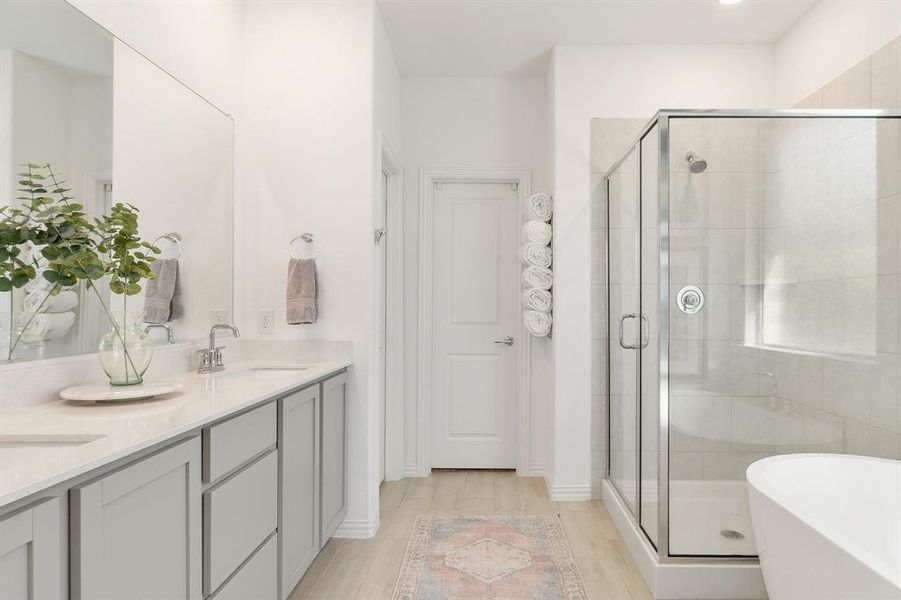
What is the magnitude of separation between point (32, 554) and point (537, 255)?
2961 millimetres

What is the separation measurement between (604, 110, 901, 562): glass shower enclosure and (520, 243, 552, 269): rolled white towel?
112cm

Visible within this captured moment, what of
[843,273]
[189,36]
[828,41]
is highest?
[828,41]

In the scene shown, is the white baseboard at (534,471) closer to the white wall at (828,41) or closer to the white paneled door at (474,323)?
the white paneled door at (474,323)

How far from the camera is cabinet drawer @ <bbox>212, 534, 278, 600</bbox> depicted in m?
1.63

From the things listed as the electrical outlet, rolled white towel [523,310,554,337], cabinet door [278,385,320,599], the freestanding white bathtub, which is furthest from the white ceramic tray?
rolled white towel [523,310,554,337]

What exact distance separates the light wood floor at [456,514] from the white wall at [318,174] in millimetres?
218

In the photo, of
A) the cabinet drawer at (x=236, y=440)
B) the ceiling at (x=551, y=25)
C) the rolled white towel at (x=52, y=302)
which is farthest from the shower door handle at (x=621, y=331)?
the rolled white towel at (x=52, y=302)

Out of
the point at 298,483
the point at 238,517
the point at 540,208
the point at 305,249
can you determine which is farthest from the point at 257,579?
the point at 540,208

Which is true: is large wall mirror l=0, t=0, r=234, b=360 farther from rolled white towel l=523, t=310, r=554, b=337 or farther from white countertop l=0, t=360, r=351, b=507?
rolled white towel l=523, t=310, r=554, b=337

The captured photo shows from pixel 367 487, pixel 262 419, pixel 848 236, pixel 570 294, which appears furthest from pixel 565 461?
pixel 262 419

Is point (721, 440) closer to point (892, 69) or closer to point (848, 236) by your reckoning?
point (848, 236)

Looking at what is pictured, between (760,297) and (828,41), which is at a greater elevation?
(828,41)

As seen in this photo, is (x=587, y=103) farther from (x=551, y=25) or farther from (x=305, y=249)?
(x=305, y=249)

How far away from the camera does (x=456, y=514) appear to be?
3.22 meters
